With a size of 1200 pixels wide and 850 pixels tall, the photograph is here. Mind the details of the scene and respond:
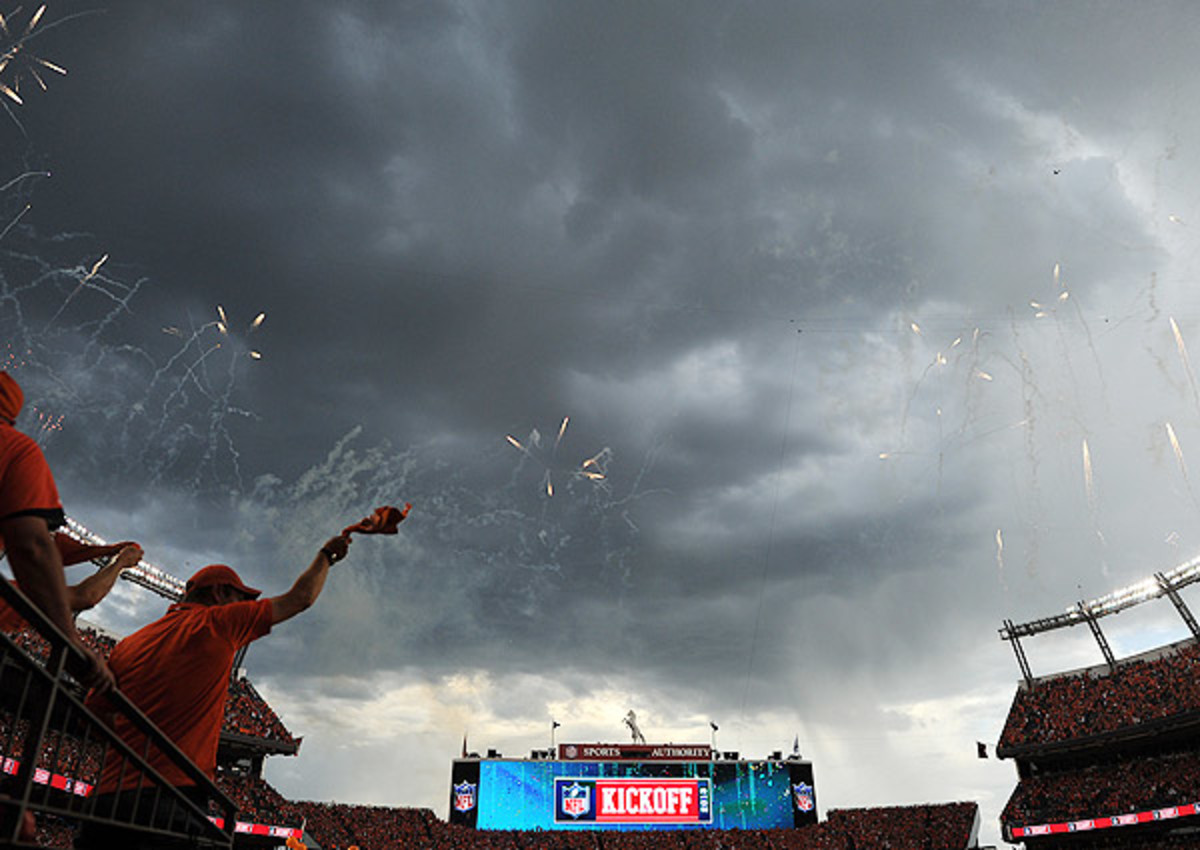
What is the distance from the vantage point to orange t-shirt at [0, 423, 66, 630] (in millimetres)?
3402

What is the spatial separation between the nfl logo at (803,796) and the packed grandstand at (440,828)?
1.42m

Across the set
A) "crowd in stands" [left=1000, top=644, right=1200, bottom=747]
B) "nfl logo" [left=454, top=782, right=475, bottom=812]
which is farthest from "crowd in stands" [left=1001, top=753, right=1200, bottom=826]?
"nfl logo" [left=454, top=782, right=475, bottom=812]

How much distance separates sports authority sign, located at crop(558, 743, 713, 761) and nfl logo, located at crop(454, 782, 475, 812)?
693 centimetres

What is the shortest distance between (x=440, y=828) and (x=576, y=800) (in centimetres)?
1007

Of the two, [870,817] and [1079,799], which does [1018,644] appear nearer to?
[1079,799]

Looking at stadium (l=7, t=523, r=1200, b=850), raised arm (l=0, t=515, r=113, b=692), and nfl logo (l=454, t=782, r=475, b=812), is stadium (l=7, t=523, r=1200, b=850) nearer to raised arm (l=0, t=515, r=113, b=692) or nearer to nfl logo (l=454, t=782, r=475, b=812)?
nfl logo (l=454, t=782, r=475, b=812)

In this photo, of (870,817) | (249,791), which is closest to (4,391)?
(249,791)

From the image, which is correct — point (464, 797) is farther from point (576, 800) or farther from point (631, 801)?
point (631, 801)

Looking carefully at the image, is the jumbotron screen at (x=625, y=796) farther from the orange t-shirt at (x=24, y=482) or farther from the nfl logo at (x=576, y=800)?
the orange t-shirt at (x=24, y=482)

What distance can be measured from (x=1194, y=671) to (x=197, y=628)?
182 feet

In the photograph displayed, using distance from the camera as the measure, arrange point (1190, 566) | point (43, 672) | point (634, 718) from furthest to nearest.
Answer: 1. point (634, 718)
2. point (1190, 566)
3. point (43, 672)

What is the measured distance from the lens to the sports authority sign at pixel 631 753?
56.4 meters

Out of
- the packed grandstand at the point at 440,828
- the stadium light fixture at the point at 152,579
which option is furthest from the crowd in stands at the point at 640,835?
the stadium light fixture at the point at 152,579

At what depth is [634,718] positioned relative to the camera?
7025 centimetres
